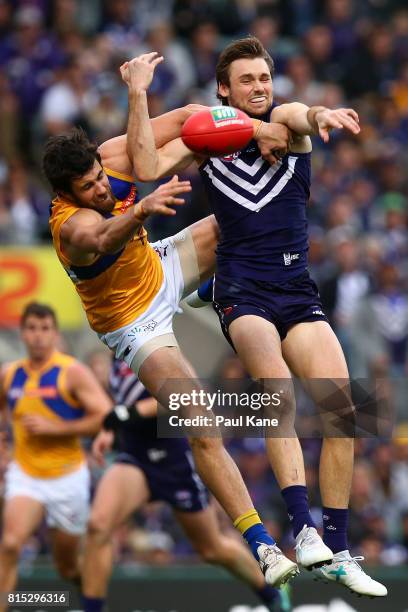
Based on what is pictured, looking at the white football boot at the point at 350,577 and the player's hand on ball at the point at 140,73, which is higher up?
the player's hand on ball at the point at 140,73

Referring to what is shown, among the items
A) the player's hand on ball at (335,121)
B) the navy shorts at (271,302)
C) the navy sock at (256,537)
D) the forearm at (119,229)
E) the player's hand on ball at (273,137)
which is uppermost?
the player's hand on ball at (273,137)

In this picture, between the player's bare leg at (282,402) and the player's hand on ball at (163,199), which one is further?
the player's bare leg at (282,402)

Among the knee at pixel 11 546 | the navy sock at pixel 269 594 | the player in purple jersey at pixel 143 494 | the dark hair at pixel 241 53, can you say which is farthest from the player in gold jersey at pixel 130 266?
the navy sock at pixel 269 594

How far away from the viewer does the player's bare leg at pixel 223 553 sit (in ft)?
36.0

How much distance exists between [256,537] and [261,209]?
6.51ft

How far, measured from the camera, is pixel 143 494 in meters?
11.2

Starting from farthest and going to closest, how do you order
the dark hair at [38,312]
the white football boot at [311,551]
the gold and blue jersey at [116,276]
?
1. the dark hair at [38,312]
2. the gold and blue jersey at [116,276]
3. the white football boot at [311,551]

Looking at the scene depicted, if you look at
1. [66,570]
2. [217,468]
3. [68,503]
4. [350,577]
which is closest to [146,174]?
[217,468]

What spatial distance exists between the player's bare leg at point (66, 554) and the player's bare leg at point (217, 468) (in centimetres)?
314

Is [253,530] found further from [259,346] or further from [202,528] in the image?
[202,528]

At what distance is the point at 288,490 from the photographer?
806cm

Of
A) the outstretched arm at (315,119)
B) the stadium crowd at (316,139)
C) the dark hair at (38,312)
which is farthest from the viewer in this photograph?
the stadium crowd at (316,139)

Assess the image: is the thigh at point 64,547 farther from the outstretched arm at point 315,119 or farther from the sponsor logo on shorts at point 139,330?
the outstretched arm at point 315,119

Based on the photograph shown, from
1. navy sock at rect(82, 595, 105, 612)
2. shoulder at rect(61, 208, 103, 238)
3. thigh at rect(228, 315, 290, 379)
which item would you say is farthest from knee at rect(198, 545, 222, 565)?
shoulder at rect(61, 208, 103, 238)
